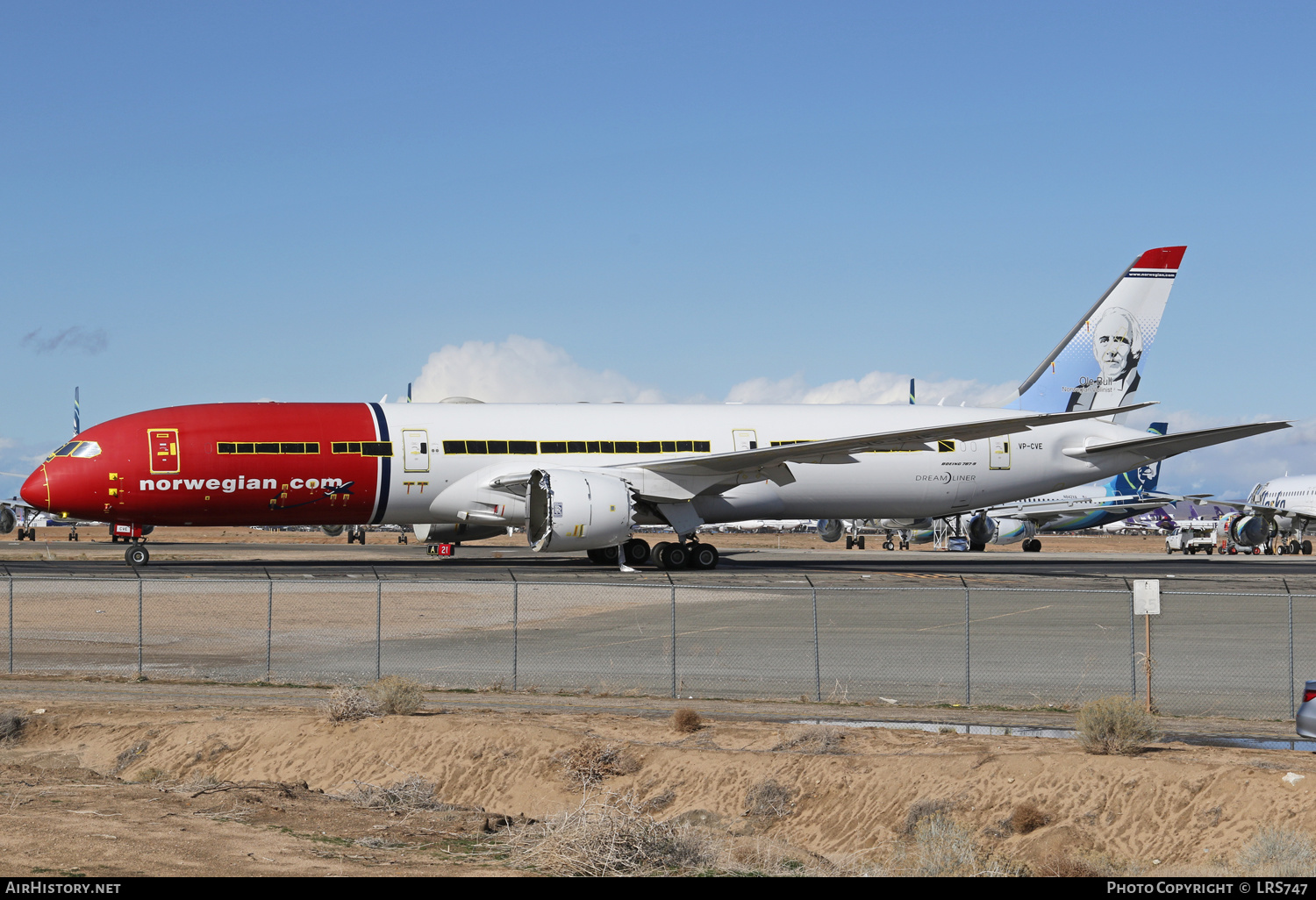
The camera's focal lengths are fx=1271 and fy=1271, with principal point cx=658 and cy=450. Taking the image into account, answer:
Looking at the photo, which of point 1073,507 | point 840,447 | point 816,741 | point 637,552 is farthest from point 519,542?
point 816,741

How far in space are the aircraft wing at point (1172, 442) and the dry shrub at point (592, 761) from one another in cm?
2685

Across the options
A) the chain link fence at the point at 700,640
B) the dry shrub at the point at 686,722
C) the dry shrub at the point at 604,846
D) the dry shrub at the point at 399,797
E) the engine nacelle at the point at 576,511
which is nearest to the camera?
the dry shrub at the point at 604,846

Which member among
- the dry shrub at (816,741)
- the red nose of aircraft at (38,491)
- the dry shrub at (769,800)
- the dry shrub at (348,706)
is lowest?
the dry shrub at (769,800)

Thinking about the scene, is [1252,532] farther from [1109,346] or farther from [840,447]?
[840,447]

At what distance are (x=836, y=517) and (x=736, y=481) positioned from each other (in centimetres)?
551

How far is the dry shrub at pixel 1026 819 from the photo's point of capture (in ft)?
39.7

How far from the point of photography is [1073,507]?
74250 mm

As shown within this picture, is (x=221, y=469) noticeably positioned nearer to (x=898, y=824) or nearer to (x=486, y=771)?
(x=486, y=771)

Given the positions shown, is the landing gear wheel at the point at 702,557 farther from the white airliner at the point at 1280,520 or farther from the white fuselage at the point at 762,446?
the white airliner at the point at 1280,520

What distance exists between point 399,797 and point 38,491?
23220mm

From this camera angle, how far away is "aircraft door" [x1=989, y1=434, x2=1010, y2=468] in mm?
38406

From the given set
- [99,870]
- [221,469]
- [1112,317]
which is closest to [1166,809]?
[99,870]

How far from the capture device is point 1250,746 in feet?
44.6

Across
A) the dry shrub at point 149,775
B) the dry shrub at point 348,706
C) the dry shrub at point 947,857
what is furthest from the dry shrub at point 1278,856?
the dry shrub at point 149,775
